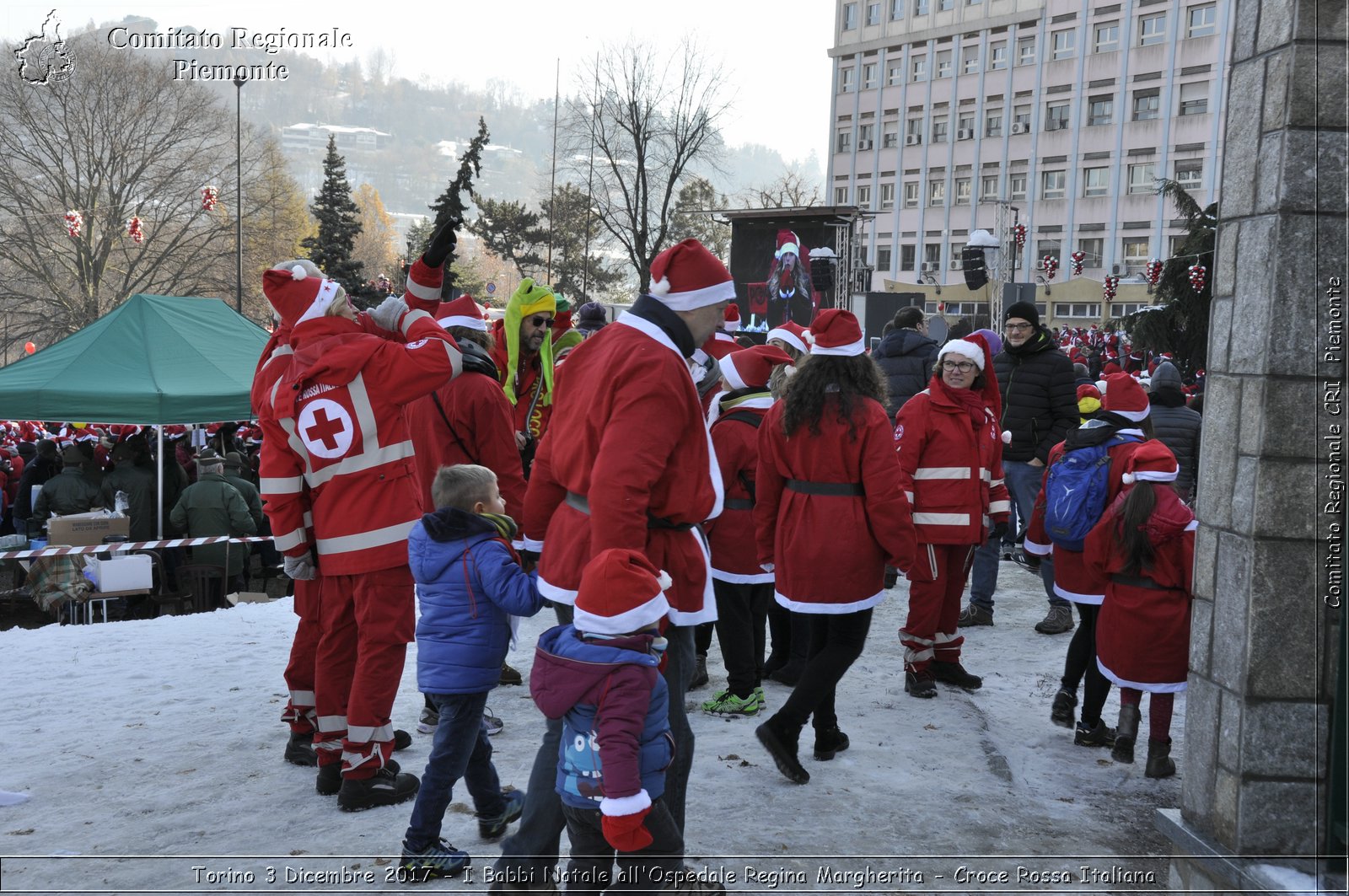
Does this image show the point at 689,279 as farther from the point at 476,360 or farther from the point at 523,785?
the point at 523,785

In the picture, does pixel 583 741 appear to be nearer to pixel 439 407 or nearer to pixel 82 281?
pixel 439 407

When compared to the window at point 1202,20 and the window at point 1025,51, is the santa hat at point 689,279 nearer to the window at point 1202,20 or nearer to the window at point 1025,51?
the window at point 1202,20

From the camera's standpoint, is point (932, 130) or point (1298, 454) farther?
point (932, 130)

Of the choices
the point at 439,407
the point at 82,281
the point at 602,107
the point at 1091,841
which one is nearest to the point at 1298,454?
the point at 1091,841

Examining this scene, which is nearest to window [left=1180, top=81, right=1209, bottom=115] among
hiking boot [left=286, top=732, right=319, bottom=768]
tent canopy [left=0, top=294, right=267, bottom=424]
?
tent canopy [left=0, top=294, right=267, bottom=424]

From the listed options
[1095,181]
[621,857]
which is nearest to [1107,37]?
[1095,181]

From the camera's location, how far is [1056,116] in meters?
57.6

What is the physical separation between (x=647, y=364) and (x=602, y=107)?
46.4m

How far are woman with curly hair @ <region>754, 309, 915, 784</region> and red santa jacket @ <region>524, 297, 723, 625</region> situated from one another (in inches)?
49.0

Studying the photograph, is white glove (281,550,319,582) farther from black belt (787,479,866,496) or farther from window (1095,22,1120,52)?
window (1095,22,1120,52)

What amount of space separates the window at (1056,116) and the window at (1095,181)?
3133mm

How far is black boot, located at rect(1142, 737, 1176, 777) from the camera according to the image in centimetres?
468

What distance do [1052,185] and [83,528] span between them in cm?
5716

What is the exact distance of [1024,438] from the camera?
7754mm
